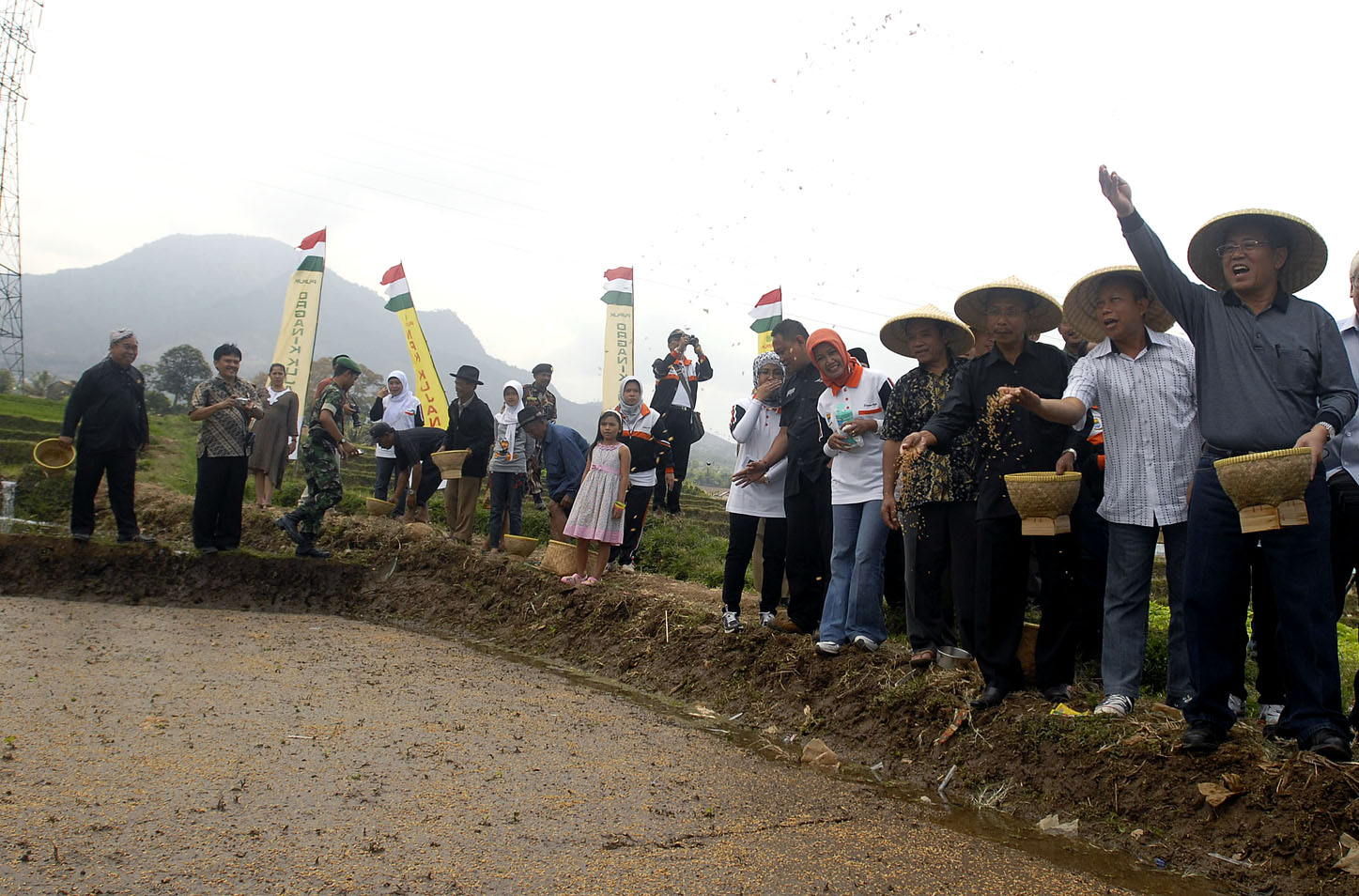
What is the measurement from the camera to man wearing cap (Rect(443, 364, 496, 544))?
9.86 meters

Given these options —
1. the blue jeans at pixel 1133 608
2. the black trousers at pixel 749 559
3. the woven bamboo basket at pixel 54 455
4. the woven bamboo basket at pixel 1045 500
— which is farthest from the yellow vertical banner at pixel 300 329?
the blue jeans at pixel 1133 608

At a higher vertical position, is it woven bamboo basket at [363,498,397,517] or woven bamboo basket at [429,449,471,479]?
woven bamboo basket at [429,449,471,479]

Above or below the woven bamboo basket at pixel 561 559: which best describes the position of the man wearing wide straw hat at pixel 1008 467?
above

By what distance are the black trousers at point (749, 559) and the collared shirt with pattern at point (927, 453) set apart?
4.42 feet

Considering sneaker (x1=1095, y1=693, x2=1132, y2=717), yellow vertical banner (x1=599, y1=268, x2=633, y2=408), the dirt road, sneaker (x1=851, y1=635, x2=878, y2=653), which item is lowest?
the dirt road

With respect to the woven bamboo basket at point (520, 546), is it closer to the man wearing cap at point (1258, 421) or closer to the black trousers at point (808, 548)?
the black trousers at point (808, 548)

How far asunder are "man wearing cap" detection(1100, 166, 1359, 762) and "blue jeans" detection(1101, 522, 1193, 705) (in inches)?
16.7

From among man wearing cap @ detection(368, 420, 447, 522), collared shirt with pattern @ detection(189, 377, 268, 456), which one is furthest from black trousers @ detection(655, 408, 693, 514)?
collared shirt with pattern @ detection(189, 377, 268, 456)

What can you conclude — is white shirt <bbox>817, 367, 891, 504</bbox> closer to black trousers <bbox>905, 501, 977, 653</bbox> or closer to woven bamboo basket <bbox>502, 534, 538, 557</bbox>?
black trousers <bbox>905, 501, 977, 653</bbox>

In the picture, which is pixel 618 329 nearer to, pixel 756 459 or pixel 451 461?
pixel 451 461

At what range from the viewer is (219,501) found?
883cm

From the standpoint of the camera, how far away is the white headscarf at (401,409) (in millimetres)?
11648

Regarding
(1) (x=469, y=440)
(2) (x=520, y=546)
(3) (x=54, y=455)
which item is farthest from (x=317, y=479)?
(3) (x=54, y=455)

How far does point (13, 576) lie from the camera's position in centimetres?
816
